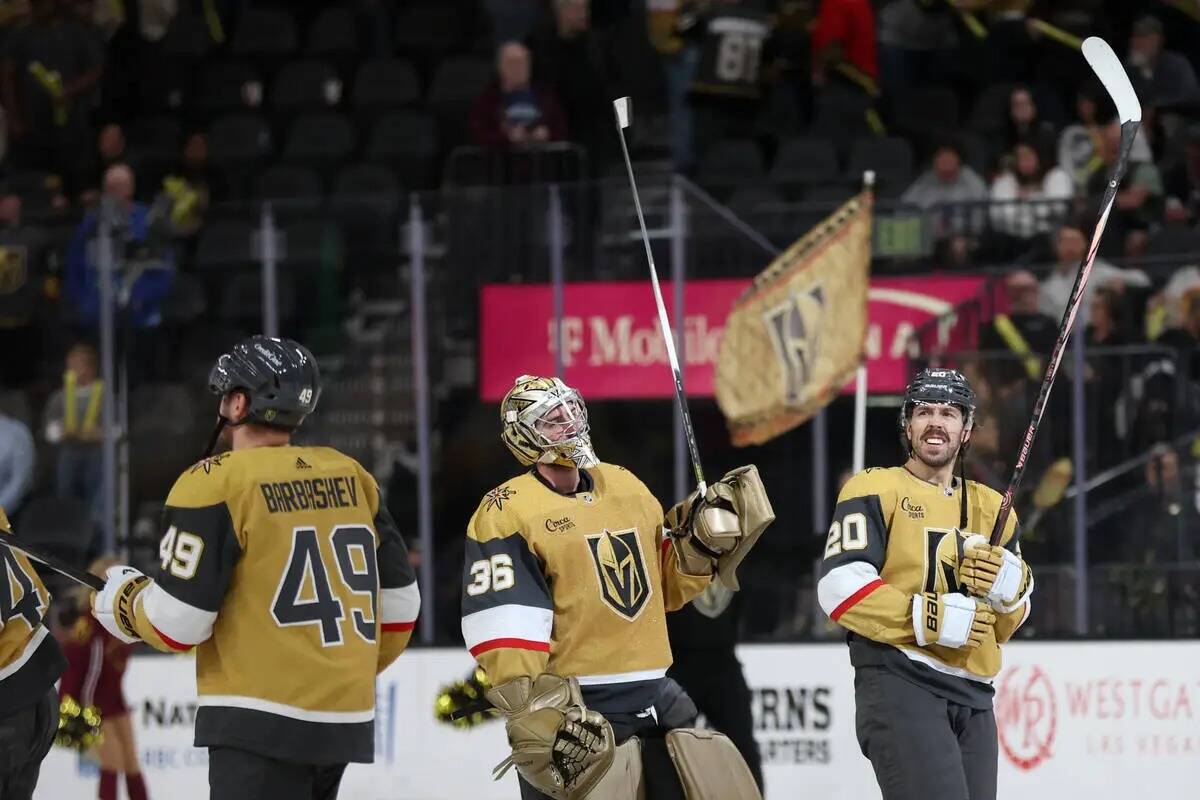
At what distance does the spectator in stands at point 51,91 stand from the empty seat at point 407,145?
165cm

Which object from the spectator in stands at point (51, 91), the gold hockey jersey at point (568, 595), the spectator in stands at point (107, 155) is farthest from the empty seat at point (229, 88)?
the gold hockey jersey at point (568, 595)

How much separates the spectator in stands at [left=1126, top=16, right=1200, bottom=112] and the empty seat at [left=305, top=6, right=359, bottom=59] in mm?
4128

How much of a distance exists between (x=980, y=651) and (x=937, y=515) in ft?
1.09

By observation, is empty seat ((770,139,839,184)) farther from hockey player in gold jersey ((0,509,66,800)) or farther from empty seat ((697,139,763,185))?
hockey player in gold jersey ((0,509,66,800))

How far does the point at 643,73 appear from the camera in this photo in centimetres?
1008

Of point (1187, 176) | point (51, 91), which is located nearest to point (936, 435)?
point (1187, 176)

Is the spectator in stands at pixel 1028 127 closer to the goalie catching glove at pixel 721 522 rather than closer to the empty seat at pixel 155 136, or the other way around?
the empty seat at pixel 155 136

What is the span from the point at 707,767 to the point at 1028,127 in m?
5.92

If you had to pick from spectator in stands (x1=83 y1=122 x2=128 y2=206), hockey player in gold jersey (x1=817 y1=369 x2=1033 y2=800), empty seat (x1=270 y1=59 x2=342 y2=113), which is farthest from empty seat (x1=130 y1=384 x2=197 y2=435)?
empty seat (x1=270 y1=59 x2=342 y2=113)

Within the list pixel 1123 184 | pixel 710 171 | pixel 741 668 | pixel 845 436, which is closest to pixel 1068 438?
pixel 845 436

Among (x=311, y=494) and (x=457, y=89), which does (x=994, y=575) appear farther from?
(x=457, y=89)

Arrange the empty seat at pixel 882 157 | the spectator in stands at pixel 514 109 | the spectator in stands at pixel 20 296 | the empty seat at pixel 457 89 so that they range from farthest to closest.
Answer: the empty seat at pixel 457 89, the spectator in stands at pixel 514 109, the empty seat at pixel 882 157, the spectator in stands at pixel 20 296

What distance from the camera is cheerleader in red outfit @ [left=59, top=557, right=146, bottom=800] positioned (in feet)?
25.0

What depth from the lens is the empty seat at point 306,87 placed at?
11320 millimetres
